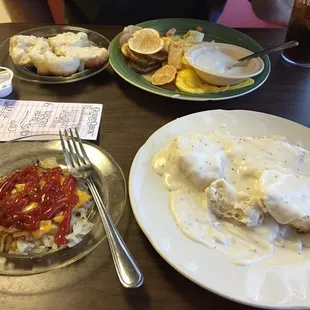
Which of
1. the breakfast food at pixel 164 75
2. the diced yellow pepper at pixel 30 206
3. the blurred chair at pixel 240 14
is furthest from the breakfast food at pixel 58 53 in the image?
the blurred chair at pixel 240 14

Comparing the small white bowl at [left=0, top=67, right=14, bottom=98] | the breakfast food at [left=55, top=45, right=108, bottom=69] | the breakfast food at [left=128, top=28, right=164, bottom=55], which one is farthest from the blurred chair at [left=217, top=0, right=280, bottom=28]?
the small white bowl at [left=0, top=67, right=14, bottom=98]

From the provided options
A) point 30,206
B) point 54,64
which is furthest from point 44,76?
point 30,206

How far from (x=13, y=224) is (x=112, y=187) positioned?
0.21 m

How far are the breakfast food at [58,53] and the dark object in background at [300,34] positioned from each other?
607 mm

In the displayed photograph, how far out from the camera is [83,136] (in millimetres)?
1030

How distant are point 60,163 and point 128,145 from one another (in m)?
0.18

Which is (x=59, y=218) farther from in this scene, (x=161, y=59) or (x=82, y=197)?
(x=161, y=59)

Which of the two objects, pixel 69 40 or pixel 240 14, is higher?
pixel 69 40

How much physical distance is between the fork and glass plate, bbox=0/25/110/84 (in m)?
0.29

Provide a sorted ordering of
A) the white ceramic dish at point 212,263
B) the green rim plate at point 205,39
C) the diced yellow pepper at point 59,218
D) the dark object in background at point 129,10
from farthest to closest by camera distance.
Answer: the dark object in background at point 129,10 → the green rim plate at point 205,39 → the diced yellow pepper at point 59,218 → the white ceramic dish at point 212,263

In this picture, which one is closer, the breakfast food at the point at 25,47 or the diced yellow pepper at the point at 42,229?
the diced yellow pepper at the point at 42,229

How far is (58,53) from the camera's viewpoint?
4.13ft

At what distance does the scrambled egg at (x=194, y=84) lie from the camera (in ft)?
3.85

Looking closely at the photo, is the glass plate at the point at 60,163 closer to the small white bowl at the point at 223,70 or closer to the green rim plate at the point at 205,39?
the green rim plate at the point at 205,39
